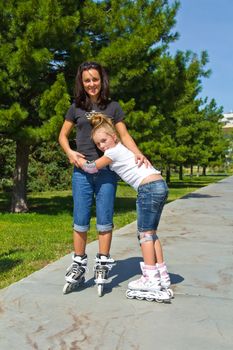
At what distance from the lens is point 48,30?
348 inches

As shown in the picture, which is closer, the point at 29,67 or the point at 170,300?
the point at 170,300

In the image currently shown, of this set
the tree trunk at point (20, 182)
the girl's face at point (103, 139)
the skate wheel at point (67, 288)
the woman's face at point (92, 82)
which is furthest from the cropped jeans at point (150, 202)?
the tree trunk at point (20, 182)

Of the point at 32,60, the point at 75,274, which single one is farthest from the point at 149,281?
the point at 32,60

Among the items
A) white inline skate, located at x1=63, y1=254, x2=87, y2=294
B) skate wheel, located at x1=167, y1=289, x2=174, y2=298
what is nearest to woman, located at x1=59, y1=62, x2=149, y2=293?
white inline skate, located at x1=63, y1=254, x2=87, y2=294

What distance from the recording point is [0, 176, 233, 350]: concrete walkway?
2.95 m

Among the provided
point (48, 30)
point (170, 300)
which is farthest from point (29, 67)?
point (170, 300)

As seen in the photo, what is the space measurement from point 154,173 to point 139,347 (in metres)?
1.39

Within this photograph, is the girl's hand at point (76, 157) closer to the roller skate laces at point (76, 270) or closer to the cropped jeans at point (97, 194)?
the cropped jeans at point (97, 194)

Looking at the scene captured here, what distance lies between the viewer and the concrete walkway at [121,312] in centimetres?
295

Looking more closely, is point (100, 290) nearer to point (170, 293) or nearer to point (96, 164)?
point (170, 293)

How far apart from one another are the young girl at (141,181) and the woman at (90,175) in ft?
0.48

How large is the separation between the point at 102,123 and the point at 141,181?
54 cm

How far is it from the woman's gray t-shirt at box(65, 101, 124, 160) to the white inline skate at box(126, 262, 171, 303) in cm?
101

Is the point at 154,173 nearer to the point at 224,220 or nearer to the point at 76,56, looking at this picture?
the point at 224,220
